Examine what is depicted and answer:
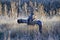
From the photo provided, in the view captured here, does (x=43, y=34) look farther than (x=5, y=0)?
No

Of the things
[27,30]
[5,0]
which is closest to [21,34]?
[27,30]

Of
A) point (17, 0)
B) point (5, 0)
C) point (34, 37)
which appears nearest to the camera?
point (34, 37)

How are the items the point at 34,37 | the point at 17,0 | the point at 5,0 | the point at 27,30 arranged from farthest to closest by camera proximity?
the point at 5,0 < the point at 17,0 < the point at 27,30 < the point at 34,37

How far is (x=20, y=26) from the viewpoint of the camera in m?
7.72

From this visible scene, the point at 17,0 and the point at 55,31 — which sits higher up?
the point at 17,0

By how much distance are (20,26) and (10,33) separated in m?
0.63

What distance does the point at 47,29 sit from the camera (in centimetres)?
741

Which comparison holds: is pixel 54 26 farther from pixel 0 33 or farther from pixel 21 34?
pixel 0 33

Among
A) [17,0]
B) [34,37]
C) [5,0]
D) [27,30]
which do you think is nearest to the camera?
[34,37]

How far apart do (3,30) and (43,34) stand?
1.13 m

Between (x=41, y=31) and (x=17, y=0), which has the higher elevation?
(x=17, y=0)

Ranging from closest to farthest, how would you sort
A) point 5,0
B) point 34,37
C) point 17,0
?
point 34,37 < point 17,0 < point 5,0

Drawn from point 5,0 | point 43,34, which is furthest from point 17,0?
point 43,34

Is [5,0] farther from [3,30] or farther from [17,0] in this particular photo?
[3,30]
